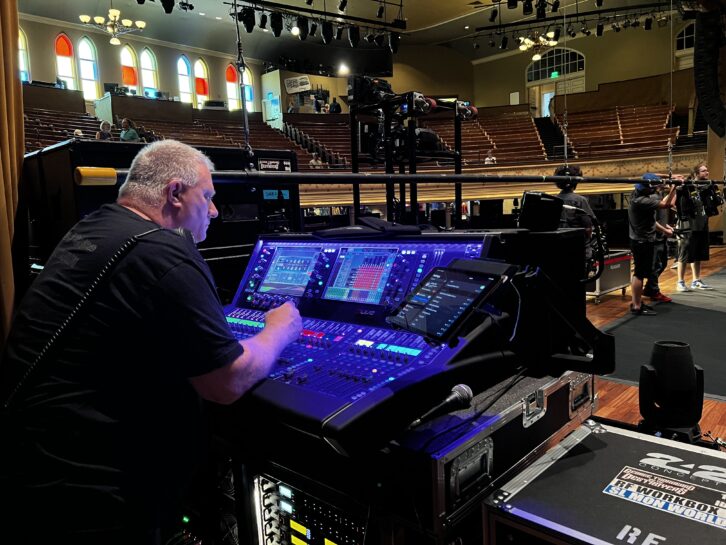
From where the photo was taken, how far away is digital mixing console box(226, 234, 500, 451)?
995mm

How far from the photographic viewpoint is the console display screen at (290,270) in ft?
5.22

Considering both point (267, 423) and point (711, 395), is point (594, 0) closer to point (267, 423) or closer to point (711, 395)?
point (711, 395)

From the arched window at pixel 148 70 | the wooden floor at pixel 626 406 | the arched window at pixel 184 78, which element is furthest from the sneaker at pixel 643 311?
the arched window at pixel 184 78

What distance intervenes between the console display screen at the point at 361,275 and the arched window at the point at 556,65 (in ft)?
61.9

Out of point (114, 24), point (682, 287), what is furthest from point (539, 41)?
point (114, 24)

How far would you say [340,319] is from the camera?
1.41 m

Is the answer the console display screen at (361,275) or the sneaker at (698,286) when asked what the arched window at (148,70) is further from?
the console display screen at (361,275)

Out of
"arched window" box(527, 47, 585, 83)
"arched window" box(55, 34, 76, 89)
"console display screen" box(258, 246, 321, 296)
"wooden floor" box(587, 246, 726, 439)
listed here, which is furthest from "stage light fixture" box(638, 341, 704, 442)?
"arched window" box(527, 47, 585, 83)

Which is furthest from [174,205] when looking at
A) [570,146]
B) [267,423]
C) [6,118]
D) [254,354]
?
[570,146]

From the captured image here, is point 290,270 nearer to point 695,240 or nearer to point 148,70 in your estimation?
point 695,240

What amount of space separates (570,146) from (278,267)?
1445 centimetres

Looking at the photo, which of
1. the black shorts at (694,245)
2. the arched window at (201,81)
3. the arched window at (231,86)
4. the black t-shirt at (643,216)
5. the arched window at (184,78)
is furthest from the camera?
the arched window at (231,86)

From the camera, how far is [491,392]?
1209 mm

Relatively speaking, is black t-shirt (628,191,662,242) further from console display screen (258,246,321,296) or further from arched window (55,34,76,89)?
arched window (55,34,76,89)
